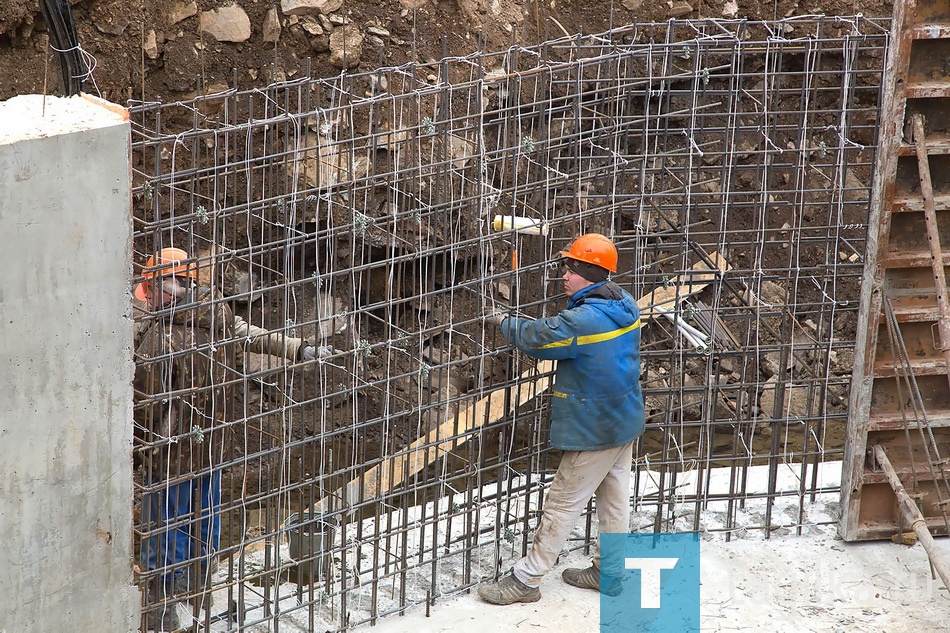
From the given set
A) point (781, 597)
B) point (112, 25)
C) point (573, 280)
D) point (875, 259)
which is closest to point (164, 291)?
point (573, 280)

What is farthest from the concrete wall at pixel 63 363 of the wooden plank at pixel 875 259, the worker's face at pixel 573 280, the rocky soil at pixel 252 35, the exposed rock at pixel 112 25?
the exposed rock at pixel 112 25

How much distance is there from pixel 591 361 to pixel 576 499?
28.4 inches

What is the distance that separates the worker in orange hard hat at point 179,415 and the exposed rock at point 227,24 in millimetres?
4181

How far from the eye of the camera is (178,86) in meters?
8.47

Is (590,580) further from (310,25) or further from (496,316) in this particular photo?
(310,25)

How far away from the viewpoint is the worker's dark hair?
5.21 meters

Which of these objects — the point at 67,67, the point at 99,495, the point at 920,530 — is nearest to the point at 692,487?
the point at 920,530

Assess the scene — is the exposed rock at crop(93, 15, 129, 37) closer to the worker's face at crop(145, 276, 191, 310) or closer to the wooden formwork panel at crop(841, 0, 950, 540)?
the worker's face at crop(145, 276, 191, 310)

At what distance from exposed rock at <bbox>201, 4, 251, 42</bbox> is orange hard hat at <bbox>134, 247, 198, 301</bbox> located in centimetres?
440

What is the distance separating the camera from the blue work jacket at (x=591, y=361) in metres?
5.13

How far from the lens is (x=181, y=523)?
14.8 ft

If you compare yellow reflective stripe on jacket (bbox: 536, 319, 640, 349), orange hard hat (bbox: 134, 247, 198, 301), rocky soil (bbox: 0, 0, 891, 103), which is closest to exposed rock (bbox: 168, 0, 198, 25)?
rocky soil (bbox: 0, 0, 891, 103)

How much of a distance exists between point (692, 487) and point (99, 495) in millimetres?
3794

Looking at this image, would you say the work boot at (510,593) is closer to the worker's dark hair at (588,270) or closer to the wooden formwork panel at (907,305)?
the worker's dark hair at (588,270)
